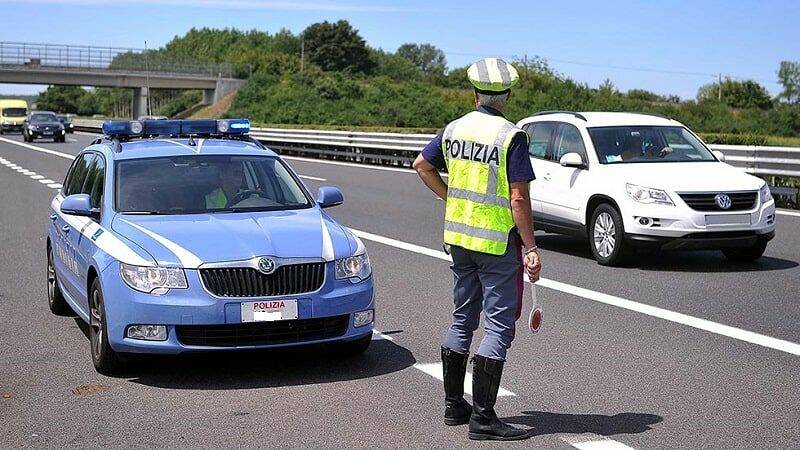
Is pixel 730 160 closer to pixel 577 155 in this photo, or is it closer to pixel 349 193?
pixel 349 193

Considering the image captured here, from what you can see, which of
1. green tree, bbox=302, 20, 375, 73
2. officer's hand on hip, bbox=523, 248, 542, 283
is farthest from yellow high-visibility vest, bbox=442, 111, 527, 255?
green tree, bbox=302, 20, 375, 73

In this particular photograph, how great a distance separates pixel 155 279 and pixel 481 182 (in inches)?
90.1

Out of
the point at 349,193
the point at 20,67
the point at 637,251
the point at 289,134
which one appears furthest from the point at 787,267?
the point at 20,67

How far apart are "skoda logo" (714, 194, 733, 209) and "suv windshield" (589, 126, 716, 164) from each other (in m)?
1.21

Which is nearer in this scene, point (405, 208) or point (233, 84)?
point (405, 208)

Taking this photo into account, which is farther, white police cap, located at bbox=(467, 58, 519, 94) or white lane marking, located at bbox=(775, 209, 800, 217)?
white lane marking, located at bbox=(775, 209, 800, 217)

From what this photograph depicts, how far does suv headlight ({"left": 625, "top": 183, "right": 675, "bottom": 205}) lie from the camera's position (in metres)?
12.6

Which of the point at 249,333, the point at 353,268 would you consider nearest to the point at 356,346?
the point at 353,268

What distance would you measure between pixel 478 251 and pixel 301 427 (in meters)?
1.30

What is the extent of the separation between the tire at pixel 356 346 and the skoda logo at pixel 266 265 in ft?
2.78

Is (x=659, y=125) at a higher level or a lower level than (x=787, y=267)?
higher

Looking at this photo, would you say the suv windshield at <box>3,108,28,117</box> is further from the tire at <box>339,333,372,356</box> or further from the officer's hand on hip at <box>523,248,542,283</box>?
the officer's hand on hip at <box>523,248,542,283</box>

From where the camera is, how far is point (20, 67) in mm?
91375

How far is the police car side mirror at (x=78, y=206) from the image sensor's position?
8203mm
